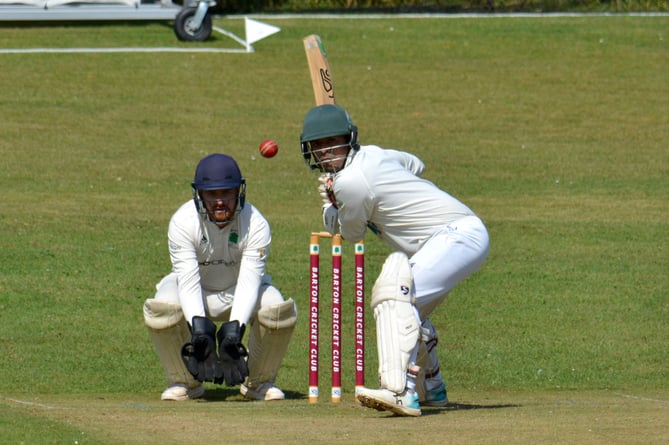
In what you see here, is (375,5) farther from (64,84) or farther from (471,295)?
(471,295)

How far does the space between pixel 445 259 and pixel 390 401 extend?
0.72 m

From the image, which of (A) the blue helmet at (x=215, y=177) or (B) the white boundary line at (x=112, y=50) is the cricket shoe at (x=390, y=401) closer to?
(A) the blue helmet at (x=215, y=177)

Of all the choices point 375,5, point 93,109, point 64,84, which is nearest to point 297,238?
point 93,109

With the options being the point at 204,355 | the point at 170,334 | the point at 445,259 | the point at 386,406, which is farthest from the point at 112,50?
the point at 386,406

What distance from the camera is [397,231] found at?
241 inches

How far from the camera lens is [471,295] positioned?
10.0 meters

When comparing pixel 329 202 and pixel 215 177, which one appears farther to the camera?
pixel 215 177

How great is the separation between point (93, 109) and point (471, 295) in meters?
8.61

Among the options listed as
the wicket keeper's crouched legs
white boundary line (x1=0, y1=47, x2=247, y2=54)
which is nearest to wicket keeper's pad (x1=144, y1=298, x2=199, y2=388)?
the wicket keeper's crouched legs

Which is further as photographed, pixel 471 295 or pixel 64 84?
pixel 64 84

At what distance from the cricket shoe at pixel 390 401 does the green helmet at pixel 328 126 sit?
1148mm

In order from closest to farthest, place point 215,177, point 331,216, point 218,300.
→ point 331,216 → point 215,177 → point 218,300

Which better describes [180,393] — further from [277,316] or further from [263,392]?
[277,316]

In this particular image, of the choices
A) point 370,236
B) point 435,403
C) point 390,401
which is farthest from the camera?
point 370,236
